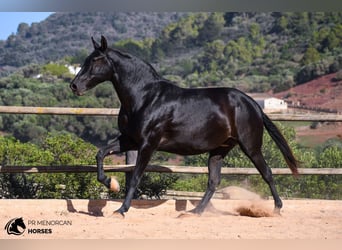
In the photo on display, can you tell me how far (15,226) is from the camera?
5.10 metres

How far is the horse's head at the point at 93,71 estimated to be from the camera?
5.71 metres

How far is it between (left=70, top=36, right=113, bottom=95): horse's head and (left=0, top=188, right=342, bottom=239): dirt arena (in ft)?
3.98

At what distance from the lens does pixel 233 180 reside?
8617mm

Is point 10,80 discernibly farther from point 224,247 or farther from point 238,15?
point 238,15

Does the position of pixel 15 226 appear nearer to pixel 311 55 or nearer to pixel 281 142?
pixel 281 142

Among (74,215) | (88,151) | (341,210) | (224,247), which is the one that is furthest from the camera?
(88,151)

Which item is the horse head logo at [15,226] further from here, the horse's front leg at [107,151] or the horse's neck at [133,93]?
the horse's neck at [133,93]

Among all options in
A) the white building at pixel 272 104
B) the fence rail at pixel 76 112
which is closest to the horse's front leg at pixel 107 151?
the fence rail at pixel 76 112

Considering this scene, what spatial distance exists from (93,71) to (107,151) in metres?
0.80

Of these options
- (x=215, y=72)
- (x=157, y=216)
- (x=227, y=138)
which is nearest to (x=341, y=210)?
(x=227, y=138)

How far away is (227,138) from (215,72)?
101ft

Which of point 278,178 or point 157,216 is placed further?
point 278,178

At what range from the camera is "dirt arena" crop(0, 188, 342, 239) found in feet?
15.9
